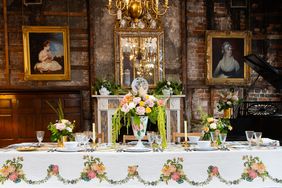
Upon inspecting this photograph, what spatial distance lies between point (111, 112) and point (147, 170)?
449cm

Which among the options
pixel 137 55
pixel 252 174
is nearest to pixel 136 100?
pixel 252 174

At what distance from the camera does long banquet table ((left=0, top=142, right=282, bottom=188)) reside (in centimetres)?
321

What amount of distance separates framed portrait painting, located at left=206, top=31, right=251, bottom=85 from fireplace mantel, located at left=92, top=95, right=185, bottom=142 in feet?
3.69

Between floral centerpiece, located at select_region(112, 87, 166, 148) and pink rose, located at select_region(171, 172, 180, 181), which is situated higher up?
floral centerpiece, located at select_region(112, 87, 166, 148)

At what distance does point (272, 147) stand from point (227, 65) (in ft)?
15.9

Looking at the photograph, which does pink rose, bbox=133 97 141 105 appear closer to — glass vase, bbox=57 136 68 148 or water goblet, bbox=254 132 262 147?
glass vase, bbox=57 136 68 148

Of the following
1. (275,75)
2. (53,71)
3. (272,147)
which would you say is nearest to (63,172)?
(272,147)

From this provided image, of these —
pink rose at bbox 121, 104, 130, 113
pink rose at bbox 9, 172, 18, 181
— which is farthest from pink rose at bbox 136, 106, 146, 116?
pink rose at bbox 9, 172, 18, 181

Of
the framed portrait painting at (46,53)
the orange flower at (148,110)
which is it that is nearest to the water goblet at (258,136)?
the orange flower at (148,110)

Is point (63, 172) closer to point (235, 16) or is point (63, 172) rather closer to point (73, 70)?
point (73, 70)

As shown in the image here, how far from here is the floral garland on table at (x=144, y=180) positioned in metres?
3.21

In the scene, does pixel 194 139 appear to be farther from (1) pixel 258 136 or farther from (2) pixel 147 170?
(2) pixel 147 170

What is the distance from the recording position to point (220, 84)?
8.13 m

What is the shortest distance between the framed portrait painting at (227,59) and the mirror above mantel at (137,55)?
4.15 feet
